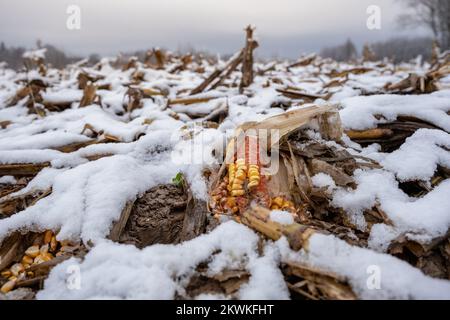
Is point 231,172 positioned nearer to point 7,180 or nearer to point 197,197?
point 197,197

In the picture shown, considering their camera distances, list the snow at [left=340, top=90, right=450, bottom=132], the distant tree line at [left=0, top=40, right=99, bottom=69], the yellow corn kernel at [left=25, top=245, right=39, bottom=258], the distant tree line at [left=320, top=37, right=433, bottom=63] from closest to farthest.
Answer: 1. the yellow corn kernel at [left=25, top=245, right=39, bottom=258]
2. the snow at [left=340, top=90, right=450, bottom=132]
3. the distant tree line at [left=0, top=40, right=99, bottom=69]
4. the distant tree line at [left=320, top=37, right=433, bottom=63]

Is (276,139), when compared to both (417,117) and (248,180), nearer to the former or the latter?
(248,180)

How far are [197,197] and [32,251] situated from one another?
0.97 meters

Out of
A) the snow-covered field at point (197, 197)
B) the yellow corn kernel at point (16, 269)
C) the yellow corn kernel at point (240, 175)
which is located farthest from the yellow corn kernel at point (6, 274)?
the yellow corn kernel at point (240, 175)

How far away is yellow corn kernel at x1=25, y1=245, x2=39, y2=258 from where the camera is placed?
1.63m

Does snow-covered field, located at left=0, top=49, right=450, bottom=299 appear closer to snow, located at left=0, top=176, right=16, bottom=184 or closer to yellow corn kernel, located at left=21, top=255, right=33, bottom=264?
snow, located at left=0, top=176, right=16, bottom=184

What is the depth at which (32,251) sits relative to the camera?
164 cm

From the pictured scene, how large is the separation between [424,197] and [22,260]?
227 centimetres

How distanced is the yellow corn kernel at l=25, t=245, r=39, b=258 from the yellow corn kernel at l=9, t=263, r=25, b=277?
6 cm

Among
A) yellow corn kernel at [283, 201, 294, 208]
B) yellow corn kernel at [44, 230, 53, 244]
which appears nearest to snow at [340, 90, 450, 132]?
yellow corn kernel at [283, 201, 294, 208]

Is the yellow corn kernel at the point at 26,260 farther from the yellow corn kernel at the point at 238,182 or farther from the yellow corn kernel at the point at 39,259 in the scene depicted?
the yellow corn kernel at the point at 238,182

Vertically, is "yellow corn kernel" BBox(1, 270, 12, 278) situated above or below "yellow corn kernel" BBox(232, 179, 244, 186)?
below

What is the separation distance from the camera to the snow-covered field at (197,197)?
4.00 feet

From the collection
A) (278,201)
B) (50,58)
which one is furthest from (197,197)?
A: (50,58)
